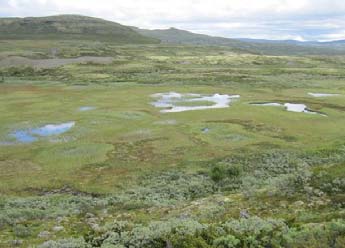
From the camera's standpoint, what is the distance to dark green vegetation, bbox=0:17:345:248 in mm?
14570

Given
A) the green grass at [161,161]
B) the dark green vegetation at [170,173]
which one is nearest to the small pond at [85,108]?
Answer: the dark green vegetation at [170,173]

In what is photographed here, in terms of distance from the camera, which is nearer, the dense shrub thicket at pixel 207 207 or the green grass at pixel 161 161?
the dense shrub thicket at pixel 207 207

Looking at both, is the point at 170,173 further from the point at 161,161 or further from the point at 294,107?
the point at 294,107

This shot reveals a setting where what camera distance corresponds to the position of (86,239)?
14742 mm

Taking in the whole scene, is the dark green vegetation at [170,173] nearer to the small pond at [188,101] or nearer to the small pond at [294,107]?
the small pond at [294,107]

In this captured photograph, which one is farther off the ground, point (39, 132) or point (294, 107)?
point (294, 107)

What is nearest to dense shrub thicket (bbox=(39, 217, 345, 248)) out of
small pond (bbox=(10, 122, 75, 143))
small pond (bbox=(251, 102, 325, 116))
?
small pond (bbox=(10, 122, 75, 143))

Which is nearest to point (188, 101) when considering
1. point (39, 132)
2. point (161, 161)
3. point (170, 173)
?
point (39, 132)

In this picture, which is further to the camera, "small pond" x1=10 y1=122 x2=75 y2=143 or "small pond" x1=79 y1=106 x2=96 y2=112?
"small pond" x1=79 y1=106 x2=96 y2=112

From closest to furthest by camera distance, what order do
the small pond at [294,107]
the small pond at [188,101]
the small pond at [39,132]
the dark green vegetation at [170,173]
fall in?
the dark green vegetation at [170,173]
the small pond at [39,132]
the small pond at [294,107]
the small pond at [188,101]

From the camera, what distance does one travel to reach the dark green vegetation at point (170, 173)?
14570 mm

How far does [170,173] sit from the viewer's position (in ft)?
107

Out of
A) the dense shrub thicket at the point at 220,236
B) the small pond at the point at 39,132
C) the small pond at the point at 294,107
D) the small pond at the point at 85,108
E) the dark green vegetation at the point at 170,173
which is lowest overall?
the small pond at the point at 85,108

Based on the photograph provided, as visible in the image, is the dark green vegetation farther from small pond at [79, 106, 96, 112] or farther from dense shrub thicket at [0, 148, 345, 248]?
small pond at [79, 106, 96, 112]
